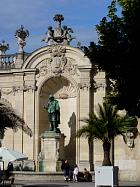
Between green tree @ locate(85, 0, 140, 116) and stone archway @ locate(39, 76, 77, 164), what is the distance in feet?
92.8

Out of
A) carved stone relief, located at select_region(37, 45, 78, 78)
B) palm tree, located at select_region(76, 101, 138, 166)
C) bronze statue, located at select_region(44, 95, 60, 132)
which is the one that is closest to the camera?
palm tree, located at select_region(76, 101, 138, 166)

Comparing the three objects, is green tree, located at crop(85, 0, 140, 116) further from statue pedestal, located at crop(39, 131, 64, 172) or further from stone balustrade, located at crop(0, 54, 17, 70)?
stone balustrade, located at crop(0, 54, 17, 70)

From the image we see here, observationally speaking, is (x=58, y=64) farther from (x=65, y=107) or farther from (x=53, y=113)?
(x=53, y=113)

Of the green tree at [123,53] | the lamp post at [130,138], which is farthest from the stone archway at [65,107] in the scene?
the green tree at [123,53]

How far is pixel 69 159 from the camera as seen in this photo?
5562 centimetres

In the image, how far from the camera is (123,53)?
26031 millimetres

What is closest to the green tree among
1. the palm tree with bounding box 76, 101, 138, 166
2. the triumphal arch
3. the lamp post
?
the palm tree with bounding box 76, 101, 138, 166

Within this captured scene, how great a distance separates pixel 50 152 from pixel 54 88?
24.2ft

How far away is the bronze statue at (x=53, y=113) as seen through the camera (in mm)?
52812

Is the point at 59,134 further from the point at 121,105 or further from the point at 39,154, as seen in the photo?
the point at 121,105

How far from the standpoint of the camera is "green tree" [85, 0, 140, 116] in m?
25.7

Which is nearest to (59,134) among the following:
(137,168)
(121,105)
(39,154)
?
(39,154)

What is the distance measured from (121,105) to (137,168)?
2516 centimetres

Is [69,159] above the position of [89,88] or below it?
below
